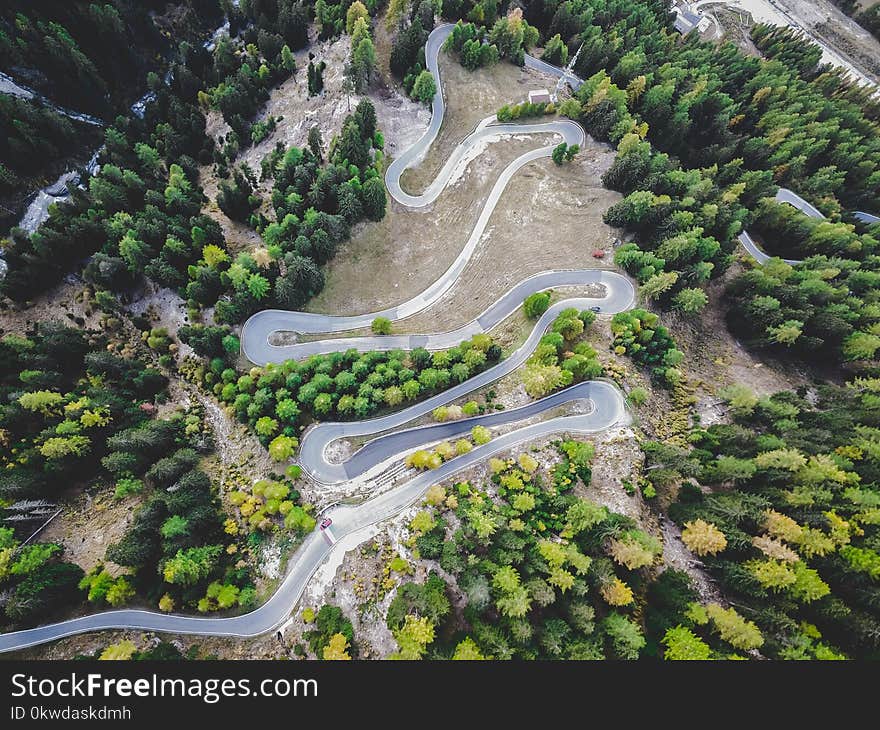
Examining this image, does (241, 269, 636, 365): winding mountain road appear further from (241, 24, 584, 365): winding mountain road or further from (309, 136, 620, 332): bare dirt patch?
(309, 136, 620, 332): bare dirt patch

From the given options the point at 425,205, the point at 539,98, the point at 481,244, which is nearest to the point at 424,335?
the point at 481,244

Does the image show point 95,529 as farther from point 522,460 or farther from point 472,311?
point 472,311

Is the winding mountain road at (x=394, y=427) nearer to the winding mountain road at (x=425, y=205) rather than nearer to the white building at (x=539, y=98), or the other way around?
the winding mountain road at (x=425, y=205)

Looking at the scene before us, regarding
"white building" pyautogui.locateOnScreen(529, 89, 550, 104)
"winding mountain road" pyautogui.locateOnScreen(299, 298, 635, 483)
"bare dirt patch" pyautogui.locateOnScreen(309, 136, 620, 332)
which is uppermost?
"white building" pyautogui.locateOnScreen(529, 89, 550, 104)

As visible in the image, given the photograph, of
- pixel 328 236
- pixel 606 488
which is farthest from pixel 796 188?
pixel 328 236

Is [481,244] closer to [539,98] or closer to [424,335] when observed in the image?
[424,335]

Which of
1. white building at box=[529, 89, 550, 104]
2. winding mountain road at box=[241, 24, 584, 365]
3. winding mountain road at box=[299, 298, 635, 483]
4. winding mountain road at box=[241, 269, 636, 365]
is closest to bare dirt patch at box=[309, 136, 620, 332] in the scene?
winding mountain road at box=[241, 24, 584, 365]

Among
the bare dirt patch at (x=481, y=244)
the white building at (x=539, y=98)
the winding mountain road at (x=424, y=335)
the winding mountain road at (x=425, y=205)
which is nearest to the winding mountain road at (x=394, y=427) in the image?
the winding mountain road at (x=424, y=335)

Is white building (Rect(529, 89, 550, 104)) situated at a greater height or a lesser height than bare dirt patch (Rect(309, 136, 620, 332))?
greater

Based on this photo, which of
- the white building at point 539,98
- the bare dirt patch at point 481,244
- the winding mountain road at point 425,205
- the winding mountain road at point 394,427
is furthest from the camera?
the white building at point 539,98

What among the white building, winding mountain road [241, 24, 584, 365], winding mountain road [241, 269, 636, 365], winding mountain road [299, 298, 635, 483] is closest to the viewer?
winding mountain road [299, 298, 635, 483]

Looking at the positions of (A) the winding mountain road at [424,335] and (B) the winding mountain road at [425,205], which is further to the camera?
(B) the winding mountain road at [425,205]
